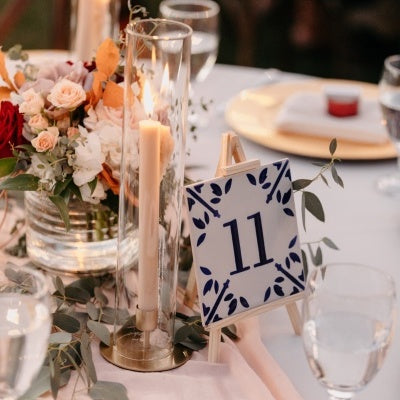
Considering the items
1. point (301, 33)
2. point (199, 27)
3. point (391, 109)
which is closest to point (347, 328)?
point (391, 109)

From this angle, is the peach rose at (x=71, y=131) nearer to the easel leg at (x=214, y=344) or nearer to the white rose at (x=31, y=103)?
the white rose at (x=31, y=103)

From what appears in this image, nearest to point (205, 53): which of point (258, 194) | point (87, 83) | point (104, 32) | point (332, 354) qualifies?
point (104, 32)

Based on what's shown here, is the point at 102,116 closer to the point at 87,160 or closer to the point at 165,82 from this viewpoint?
the point at 87,160

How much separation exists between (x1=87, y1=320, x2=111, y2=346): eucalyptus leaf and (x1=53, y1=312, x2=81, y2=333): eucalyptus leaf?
15mm

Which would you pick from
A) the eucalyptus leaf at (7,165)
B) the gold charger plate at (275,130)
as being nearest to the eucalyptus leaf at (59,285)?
the eucalyptus leaf at (7,165)

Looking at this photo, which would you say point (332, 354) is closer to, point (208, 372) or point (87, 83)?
point (208, 372)

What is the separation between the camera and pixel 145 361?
121 cm

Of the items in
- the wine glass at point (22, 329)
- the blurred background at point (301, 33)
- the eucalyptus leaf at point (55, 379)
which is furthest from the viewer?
the blurred background at point (301, 33)

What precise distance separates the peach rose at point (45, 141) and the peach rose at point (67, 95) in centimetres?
4

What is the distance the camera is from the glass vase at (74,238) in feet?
4.58

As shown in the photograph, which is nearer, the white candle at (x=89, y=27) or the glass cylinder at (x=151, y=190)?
the glass cylinder at (x=151, y=190)

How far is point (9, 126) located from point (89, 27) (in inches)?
24.8

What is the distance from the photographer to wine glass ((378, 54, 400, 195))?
1.69 metres

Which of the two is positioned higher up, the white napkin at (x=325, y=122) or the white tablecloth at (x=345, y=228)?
the white napkin at (x=325, y=122)
